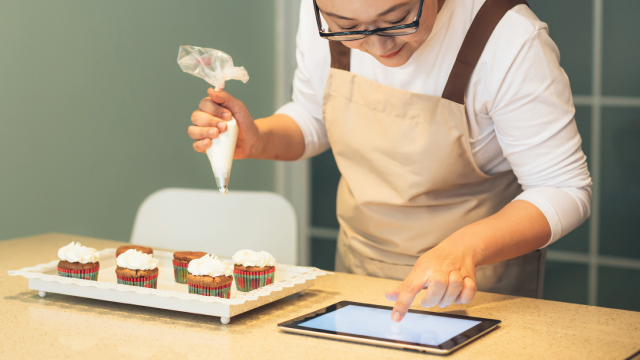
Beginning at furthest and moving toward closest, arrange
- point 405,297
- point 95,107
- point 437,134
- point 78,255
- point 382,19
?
point 95,107 < point 437,134 < point 78,255 < point 382,19 < point 405,297

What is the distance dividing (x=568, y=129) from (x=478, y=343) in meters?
0.47

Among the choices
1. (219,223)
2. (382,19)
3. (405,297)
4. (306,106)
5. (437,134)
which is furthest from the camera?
(219,223)

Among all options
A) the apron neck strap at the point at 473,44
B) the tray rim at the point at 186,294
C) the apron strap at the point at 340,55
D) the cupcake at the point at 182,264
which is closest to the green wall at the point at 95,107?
the tray rim at the point at 186,294

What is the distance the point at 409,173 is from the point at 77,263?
0.65 meters

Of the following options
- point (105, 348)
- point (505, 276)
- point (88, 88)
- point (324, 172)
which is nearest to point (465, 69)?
point (505, 276)

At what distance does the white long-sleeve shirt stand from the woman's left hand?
264mm

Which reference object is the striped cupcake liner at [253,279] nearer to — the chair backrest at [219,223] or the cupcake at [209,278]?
the cupcake at [209,278]

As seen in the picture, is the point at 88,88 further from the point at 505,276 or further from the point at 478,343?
the point at 478,343

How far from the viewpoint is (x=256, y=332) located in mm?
884

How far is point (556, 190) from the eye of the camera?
1104 mm

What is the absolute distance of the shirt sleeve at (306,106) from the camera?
1402mm

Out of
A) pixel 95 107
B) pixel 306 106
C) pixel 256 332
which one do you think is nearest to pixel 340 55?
pixel 306 106

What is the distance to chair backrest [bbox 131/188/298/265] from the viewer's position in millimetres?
1568

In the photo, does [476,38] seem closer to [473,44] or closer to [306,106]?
[473,44]
